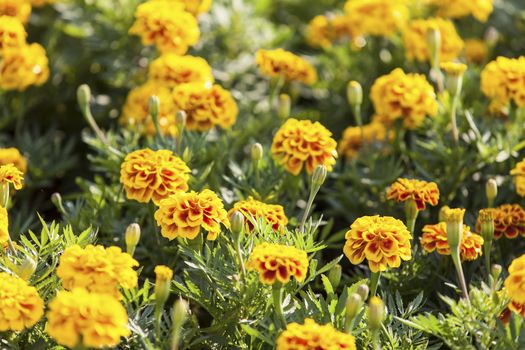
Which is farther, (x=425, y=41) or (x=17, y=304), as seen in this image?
(x=425, y=41)

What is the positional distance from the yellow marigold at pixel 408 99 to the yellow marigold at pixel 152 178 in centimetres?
75

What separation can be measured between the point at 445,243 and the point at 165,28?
1.09 metres

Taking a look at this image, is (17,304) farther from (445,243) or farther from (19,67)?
(19,67)

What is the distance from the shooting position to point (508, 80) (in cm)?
228

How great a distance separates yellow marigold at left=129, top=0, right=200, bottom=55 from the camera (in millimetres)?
2414

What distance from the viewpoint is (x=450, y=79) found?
221cm

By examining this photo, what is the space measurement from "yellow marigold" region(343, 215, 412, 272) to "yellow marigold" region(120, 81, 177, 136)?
2.71 ft

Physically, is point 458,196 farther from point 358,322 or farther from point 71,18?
point 71,18

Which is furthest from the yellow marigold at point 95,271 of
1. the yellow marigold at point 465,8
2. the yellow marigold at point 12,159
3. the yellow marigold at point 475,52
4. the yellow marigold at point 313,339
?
the yellow marigold at point 475,52

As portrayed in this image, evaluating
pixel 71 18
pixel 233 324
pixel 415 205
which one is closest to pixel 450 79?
pixel 415 205

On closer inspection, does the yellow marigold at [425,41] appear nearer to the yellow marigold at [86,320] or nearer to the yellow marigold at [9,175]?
the yellow marigold at [9,175]

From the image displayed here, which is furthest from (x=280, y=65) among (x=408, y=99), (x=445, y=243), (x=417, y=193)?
(x=445, y=243)

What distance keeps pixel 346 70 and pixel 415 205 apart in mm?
1239

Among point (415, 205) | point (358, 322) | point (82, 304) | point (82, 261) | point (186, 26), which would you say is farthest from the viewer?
point (186, 26)
